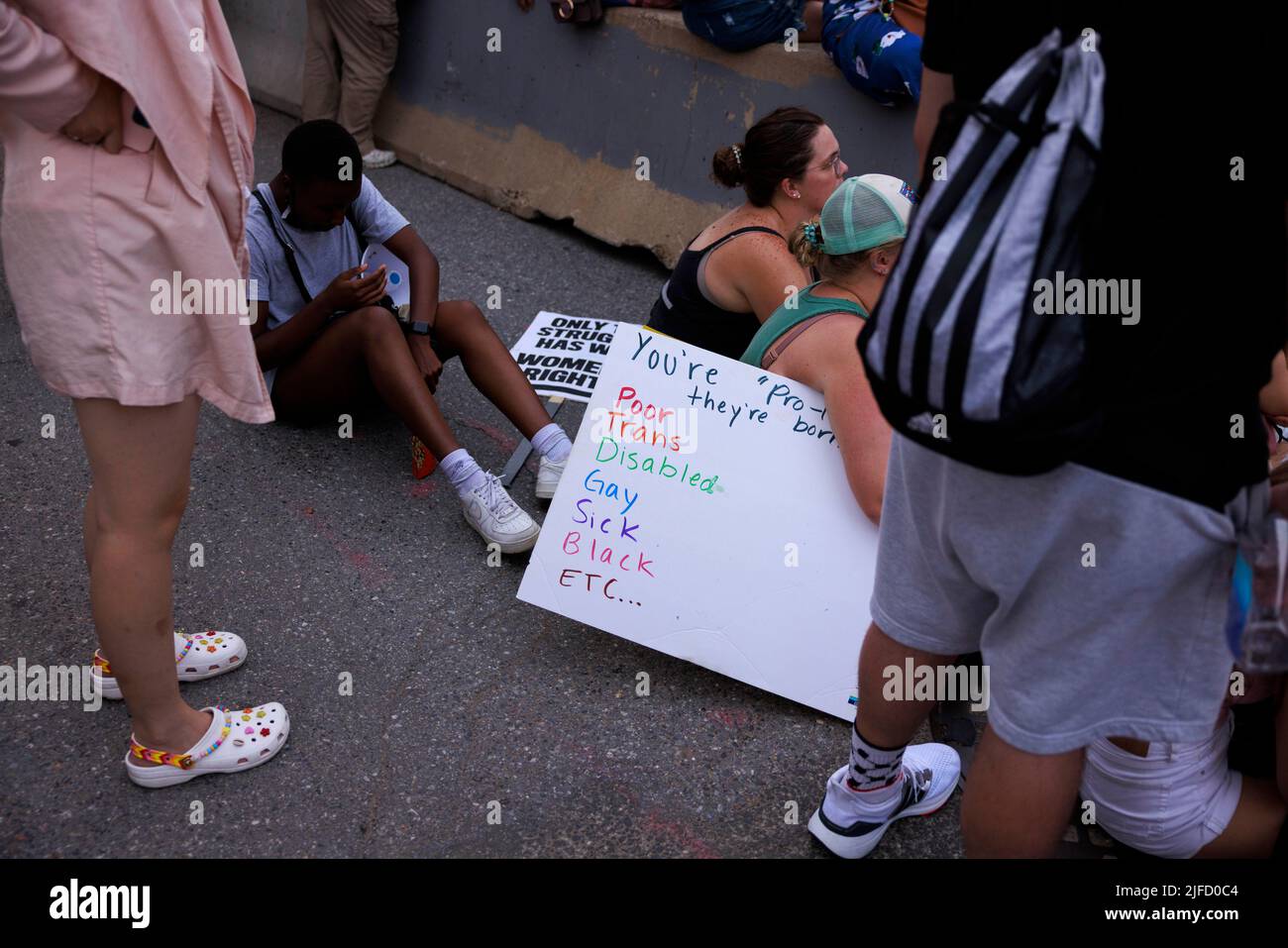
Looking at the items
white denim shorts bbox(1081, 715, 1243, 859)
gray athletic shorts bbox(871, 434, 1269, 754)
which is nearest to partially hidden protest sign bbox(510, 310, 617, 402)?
white denim shorts bbox(1081, 715, 1243, 859)

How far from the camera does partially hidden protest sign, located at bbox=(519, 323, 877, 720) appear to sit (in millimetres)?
2645

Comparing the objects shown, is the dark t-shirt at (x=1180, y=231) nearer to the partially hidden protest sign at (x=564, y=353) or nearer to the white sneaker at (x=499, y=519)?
the white sneaker at (x=499, y=519)

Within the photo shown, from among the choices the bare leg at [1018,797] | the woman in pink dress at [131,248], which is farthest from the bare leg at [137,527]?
the bare leg at [1018,797]

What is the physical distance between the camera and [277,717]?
246 centimetres

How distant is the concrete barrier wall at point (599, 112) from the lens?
4.65m

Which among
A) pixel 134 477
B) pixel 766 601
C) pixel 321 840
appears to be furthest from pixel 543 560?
pixel 134 477

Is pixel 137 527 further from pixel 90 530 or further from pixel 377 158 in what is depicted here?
pixel 377 158

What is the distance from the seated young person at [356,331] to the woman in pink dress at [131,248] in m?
1.11

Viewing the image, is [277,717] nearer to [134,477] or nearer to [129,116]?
[134,477]

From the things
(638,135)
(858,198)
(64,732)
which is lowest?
(64,732)

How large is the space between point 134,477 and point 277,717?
0.68 meters

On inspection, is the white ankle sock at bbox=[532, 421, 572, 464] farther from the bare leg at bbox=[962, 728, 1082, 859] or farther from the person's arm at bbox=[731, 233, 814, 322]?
the bare leg at bbox=[962, 728, 1082, 859]

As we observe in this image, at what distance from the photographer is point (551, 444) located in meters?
3.30
